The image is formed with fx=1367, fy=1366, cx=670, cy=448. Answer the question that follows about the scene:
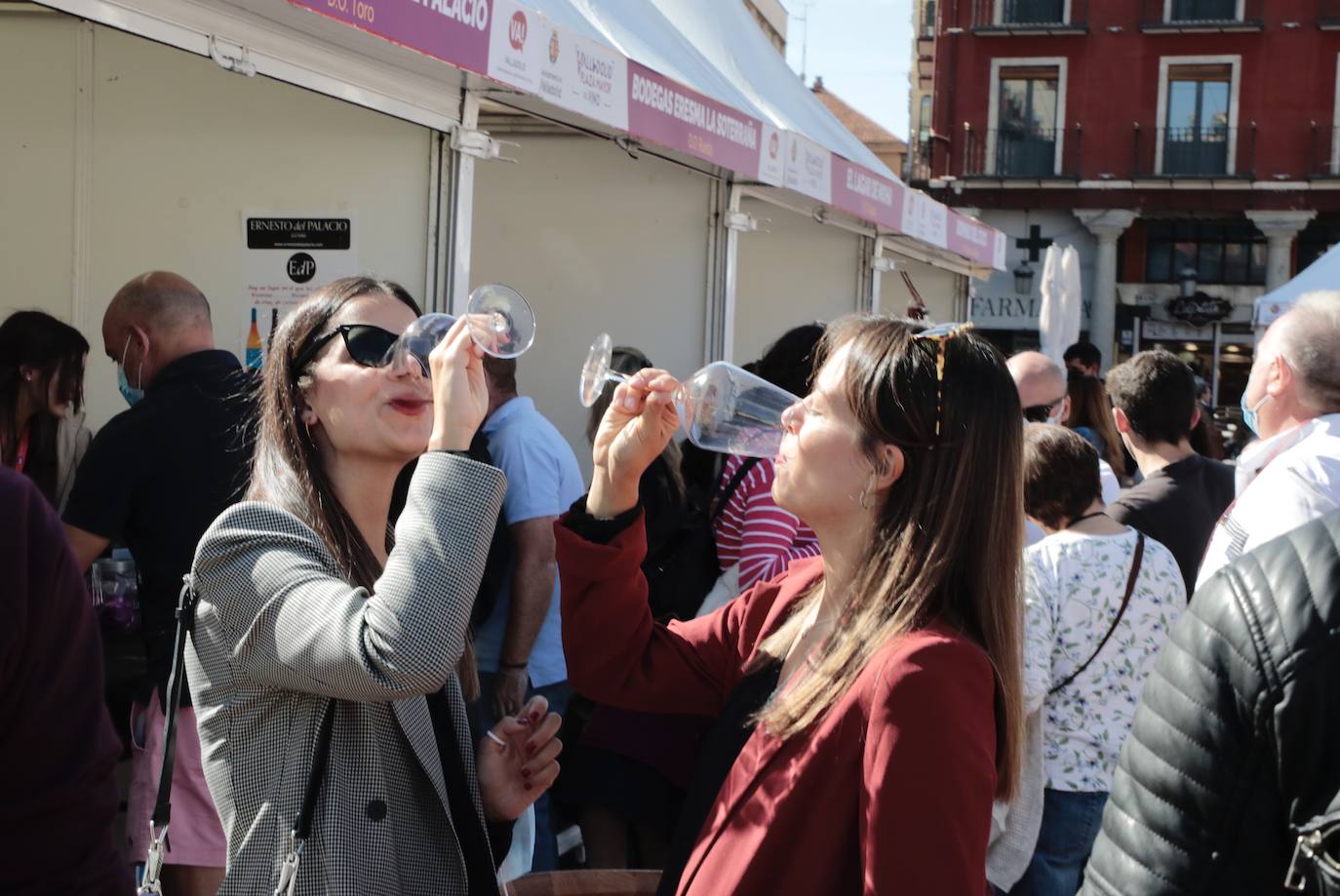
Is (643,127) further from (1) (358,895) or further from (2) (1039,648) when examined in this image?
(1) (358,895)

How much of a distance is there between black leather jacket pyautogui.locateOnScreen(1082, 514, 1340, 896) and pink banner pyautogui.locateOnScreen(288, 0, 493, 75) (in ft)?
10.0

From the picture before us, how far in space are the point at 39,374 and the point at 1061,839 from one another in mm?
3229

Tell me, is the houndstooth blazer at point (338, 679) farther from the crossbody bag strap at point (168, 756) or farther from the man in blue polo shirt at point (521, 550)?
the man in blue polo shirt at point (521, 550)

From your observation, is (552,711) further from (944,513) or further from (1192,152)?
(1192,152)

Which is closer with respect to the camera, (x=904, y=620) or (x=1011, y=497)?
(x=904, y=620)

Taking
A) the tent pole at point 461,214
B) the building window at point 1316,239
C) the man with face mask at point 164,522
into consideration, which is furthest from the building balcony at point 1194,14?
the man with face mask at point 164,522

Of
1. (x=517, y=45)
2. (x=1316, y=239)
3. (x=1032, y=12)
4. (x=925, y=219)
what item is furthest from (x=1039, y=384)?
(x=1316, y=239)

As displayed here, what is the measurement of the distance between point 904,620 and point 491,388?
261 centimetres

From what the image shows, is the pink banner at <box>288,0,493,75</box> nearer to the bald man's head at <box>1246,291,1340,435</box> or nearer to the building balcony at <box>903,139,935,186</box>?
the bald man's head at <box>1246,291,1340,435</box>

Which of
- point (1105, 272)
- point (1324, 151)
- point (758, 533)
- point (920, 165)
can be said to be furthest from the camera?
point (920, 165)

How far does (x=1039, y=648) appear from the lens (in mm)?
3467

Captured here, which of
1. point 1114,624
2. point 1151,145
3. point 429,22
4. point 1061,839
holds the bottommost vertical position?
point 1061,839

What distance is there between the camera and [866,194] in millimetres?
8039

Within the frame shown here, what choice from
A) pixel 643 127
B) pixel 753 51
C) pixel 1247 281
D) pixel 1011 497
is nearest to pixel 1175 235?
pixel 1247 281
